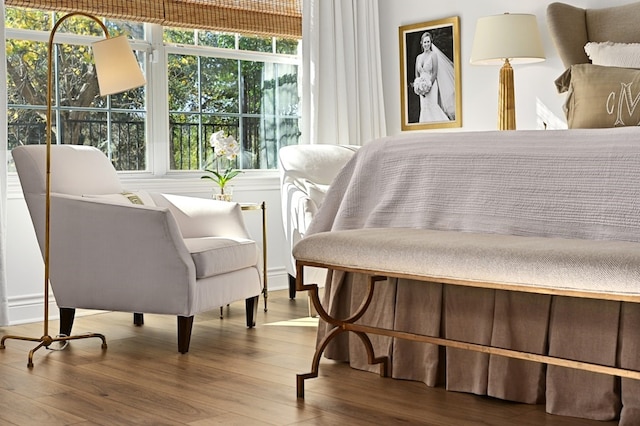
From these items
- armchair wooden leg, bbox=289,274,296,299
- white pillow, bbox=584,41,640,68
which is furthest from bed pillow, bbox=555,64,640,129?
armchair wooden leg, bbox=289,274,296,299

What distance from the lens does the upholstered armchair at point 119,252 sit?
3.54m

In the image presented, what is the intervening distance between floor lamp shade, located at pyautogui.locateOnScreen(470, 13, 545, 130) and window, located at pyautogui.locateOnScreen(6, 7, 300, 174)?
1.32 m

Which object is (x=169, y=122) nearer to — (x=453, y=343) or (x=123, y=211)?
(x=123, y=211)

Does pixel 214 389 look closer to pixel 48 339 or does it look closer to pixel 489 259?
pixel 48 339

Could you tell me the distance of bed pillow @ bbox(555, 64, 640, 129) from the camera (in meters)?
3.82

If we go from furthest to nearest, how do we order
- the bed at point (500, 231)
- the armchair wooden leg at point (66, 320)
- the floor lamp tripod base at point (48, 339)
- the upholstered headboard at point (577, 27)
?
the upholstered headboard at point (577, 27)
the armchair wooden leg at point (66, 320)
the floor lamp tripod base at point (48, 339)
the bed at point (500, 231)

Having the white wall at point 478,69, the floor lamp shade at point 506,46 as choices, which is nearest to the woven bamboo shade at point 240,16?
the white wall at point 478,69

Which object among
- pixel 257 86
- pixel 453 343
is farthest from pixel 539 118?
pixel 453 343

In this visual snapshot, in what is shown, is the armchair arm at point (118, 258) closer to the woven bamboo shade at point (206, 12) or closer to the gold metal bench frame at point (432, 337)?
the gold metal bench frame at point (432, 337)

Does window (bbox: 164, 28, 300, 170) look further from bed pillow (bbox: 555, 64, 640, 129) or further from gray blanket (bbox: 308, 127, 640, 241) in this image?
bed pillow (bbox: 555, 64, 640, 129)

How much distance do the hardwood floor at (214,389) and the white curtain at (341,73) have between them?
6.57 ft

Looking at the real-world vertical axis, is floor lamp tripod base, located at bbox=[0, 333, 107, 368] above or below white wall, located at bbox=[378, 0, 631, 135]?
below

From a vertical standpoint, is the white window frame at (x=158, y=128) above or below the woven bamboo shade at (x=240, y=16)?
below

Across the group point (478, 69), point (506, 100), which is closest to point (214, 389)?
point (506, 100)
